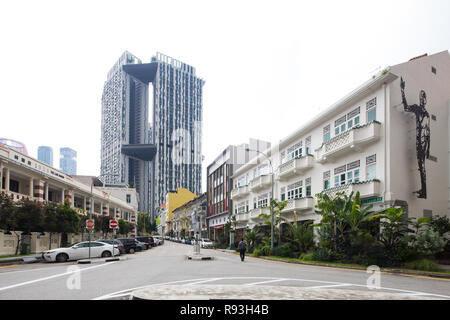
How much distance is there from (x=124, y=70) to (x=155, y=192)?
2233 inches

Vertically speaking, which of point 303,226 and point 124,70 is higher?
point 124,70

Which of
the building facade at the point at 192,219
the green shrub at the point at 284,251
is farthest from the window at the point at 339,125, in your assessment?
the building facade at the point at 192,219

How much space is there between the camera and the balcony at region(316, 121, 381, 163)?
24031 mm

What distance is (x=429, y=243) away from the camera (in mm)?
19328

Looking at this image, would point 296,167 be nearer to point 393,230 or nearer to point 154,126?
point 393,230

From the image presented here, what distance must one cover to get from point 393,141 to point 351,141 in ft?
8.79

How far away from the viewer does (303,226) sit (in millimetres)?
29453

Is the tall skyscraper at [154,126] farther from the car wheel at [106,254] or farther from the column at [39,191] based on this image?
the car wheel at [106,254]

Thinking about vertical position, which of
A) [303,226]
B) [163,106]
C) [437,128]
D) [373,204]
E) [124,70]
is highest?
[124,70]

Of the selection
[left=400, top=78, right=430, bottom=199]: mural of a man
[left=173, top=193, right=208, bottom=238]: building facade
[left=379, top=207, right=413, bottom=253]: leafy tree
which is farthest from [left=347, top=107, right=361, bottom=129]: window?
[left=173, top=193, right=208, bottom=238]: building facade

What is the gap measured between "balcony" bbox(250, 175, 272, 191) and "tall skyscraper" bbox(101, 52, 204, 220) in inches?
4693
